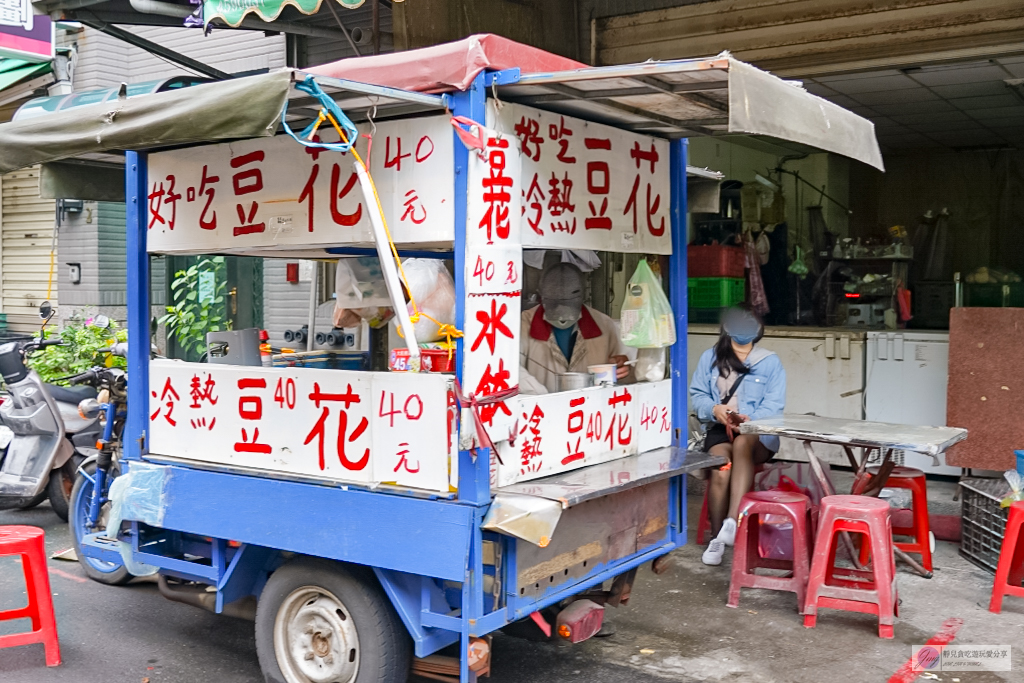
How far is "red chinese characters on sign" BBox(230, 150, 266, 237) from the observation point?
13.6ft

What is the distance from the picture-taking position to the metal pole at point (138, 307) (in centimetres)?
455

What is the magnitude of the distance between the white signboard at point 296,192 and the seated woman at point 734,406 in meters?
3.07

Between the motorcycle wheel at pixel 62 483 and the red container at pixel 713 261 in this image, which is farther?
the red container at pixel 713 261

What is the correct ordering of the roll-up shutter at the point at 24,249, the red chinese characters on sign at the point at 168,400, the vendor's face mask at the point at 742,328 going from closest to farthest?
the red chinese characters on sign at the point at 168,400 → the vendor's face mask at the point at 742,328 → the roll-up shutter at the point at 24,249

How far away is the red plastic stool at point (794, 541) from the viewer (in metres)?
5.19

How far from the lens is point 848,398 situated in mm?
8445

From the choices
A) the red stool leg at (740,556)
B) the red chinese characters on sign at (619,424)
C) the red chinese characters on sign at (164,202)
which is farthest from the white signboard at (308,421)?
the red stool leg at (740,556)

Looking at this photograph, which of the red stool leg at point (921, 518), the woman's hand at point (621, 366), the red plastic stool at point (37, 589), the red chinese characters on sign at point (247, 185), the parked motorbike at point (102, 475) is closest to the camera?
the red chinese characters on sign at point (247, 185)

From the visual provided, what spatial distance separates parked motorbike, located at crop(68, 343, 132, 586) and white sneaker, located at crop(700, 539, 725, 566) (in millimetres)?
3522

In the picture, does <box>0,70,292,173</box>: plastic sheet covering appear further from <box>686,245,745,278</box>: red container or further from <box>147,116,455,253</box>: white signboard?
<box>686,245,745,278</box>: red container

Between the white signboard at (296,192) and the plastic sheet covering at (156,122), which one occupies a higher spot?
the plastic sheet covering at (156,122)

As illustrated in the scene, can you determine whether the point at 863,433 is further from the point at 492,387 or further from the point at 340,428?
the point at 340,428

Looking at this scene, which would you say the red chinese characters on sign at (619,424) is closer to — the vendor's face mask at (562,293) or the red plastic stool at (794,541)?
the vendor's face mask at (562,293)

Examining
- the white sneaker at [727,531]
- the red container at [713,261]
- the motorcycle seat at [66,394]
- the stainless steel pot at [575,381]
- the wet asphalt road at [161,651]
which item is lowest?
the wet asphalt road at [161,651]
